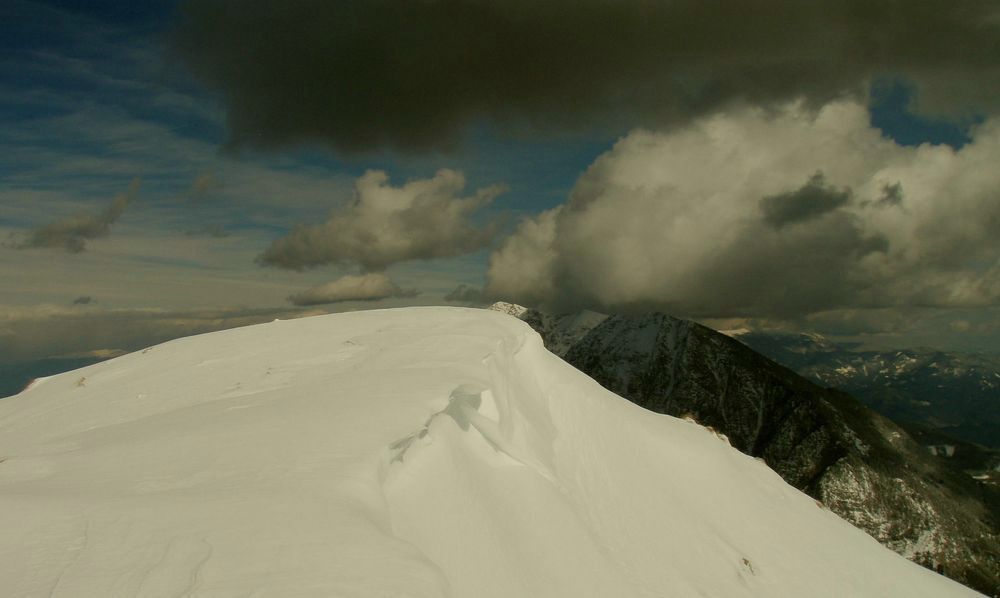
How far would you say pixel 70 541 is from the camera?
748cm

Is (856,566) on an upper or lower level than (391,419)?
lower

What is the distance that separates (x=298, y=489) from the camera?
892cm

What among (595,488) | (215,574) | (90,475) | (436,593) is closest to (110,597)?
(215,574)

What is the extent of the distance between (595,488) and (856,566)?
32.8 feet

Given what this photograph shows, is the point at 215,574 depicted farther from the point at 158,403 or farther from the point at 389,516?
the point at 158,403

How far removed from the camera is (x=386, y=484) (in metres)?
9.88

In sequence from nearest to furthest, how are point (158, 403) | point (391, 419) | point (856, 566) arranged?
point (391, 419) → point (158, 403) → point (856, 566)

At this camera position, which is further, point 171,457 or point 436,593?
point 171,457

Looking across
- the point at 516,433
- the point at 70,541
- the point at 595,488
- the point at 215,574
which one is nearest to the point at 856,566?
the point at 595,488

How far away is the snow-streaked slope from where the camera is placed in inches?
288

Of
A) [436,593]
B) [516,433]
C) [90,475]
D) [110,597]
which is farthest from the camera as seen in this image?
[516,433]

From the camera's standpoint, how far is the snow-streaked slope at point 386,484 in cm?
730

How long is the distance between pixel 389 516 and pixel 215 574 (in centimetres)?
261

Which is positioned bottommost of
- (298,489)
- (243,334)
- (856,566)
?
(856,566)
